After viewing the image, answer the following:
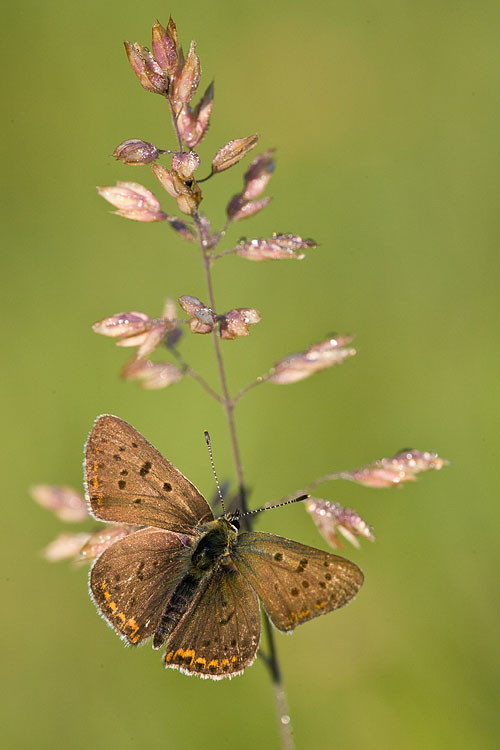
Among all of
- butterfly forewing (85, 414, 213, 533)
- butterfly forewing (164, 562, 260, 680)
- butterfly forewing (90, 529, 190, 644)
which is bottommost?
butterfly forewing (164, 562, 260, 680)

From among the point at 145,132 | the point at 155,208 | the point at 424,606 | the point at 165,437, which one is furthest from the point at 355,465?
the point at 145,132

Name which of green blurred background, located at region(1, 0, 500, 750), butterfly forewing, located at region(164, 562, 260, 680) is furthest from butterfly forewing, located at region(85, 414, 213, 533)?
green blurred background, located at region(1, 0, 500, 750)

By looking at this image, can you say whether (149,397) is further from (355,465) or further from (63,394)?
(355,465)

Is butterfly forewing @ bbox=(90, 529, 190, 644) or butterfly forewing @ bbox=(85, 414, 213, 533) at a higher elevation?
butterfly forewing @ bbox=(85, 414, 213, 533)

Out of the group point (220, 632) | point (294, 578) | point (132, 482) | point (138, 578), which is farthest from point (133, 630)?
point (294, 578)

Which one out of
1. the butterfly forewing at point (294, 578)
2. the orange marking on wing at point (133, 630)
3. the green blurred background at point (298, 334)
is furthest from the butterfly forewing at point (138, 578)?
the green blurred background at point (298, 334)

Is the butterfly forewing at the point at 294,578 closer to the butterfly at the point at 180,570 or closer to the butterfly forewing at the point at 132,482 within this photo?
the butterfly at the point at 180,570

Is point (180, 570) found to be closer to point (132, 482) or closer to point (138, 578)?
point (138, 578)

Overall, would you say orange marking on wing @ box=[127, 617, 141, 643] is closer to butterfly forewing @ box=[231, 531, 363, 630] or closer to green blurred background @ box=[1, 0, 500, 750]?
butterfly forewing @ box=[231, 531, 363, 630]
